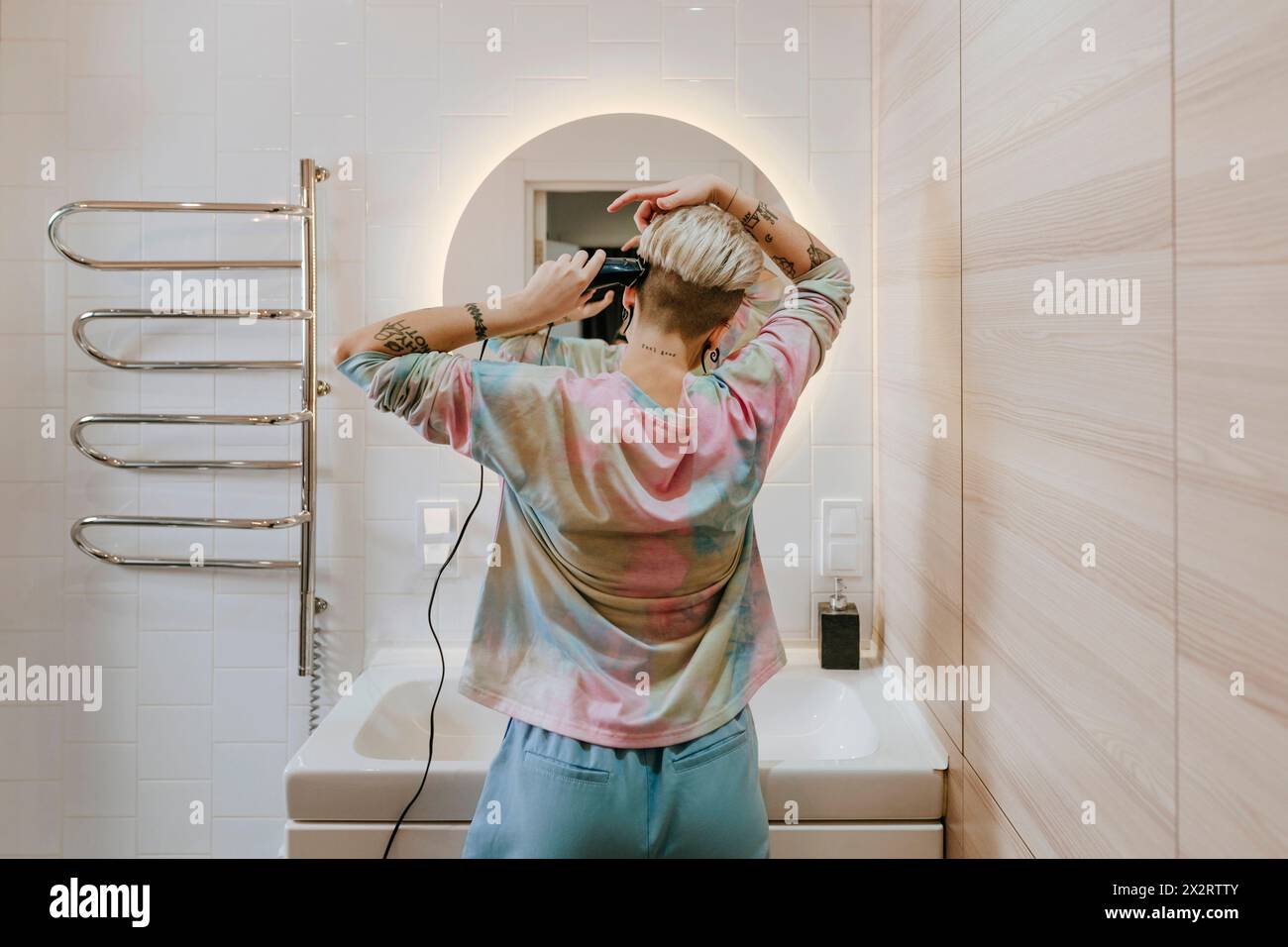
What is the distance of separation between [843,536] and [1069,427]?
733mm

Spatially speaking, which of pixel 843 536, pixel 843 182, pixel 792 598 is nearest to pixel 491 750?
pixel 792 598

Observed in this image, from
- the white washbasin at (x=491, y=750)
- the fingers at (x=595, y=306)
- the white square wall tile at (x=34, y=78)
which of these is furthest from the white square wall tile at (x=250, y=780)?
the white square wall tile at (x=34, y=78)

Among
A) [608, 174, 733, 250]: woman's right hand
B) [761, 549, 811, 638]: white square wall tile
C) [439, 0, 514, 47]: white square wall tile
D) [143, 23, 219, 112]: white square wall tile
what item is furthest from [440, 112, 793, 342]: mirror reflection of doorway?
[761, 549, 811, 638]: white square wall tile

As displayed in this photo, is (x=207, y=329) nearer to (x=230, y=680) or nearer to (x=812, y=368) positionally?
(x=230, y=680)

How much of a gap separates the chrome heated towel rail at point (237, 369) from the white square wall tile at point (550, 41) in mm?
413

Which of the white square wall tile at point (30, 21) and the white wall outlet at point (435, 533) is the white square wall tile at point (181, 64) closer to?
the white square wall tile at point (30, 21)

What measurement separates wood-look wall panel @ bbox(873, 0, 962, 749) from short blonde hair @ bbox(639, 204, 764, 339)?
285 mm

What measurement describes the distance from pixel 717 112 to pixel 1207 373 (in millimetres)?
1100

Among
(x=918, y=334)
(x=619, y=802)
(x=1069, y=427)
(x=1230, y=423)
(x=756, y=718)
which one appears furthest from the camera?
(x=756, y=718)

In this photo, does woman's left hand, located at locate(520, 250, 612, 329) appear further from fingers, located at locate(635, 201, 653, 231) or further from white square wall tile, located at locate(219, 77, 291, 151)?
white square wall tile, located at locate(219, 77, 291, 151)

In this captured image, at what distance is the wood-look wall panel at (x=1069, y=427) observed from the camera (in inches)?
27.8

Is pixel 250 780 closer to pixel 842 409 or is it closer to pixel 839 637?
pixel 839 637

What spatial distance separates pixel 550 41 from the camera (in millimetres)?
1522

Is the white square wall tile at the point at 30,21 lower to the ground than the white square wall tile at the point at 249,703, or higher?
higher
